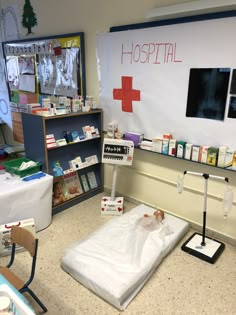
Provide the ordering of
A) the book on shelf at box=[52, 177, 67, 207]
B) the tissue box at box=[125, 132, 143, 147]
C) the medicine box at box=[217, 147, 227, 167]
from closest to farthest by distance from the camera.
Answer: the medicine box at box=[217, 147, 227, 167] < the tissue box at box=[125, 132, 143, 147] < the book on shelf at box=[52, 177, 67, 207]

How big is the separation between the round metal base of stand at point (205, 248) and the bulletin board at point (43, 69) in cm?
192

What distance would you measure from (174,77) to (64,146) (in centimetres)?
128

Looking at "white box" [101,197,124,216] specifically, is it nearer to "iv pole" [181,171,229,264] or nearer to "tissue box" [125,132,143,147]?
→ "tissue box" [125,132,143,147]

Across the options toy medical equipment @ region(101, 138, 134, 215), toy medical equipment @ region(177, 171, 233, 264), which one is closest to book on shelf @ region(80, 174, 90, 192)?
toy medical equipment @ region(101, 138, 134, 215)

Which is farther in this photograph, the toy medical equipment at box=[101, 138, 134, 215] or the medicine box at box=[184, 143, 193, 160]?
the toy medical equipment at box=[101, 138, 134, 215]

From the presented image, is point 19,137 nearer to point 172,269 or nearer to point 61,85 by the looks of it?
point 61,85

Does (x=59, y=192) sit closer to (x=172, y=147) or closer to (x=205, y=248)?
(x=172, y=147)

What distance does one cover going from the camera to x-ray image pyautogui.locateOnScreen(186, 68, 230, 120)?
6.35ft

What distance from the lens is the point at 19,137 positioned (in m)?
3.95

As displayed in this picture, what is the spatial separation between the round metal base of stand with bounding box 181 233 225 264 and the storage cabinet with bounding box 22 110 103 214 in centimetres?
128

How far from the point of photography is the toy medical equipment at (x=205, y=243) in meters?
1.96

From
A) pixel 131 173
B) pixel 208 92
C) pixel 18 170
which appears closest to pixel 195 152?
pixel 208 92

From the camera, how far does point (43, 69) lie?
3250mm

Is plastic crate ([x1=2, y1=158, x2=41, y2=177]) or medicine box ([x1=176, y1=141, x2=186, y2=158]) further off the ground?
medicine box ([x1=176, y1=141, x2=186, y2=158])
